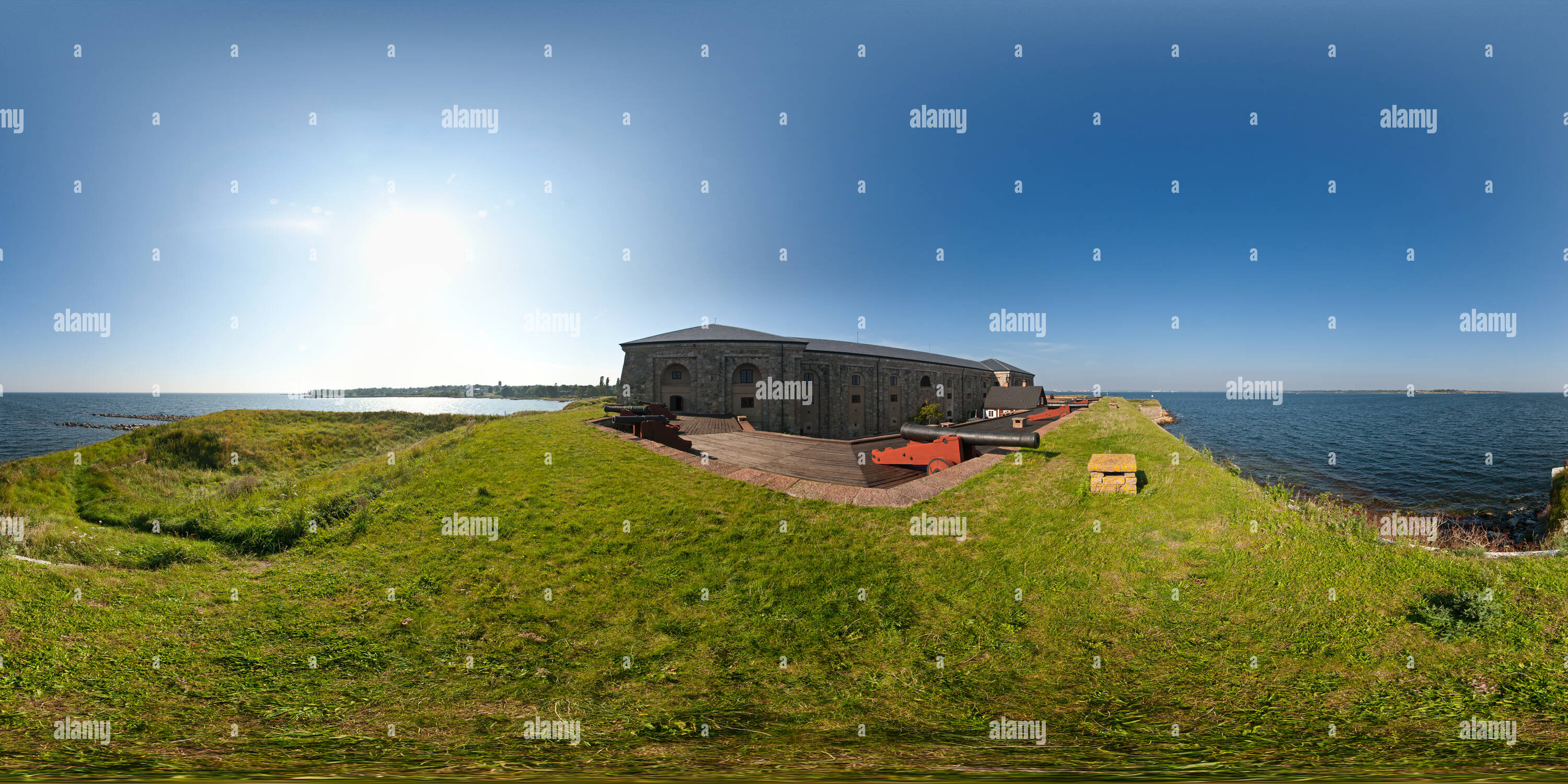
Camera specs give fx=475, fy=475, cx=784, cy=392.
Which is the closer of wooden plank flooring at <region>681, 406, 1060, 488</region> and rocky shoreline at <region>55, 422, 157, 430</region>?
wooden plank flooring at <region>681, 406, 1060, 488</region>

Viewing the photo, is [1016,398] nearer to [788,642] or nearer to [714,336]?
[714,336]

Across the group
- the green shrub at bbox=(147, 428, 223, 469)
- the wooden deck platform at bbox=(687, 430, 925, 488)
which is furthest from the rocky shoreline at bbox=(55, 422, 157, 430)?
the wooden deck platform at bbox=(687, 430, 925, 488)

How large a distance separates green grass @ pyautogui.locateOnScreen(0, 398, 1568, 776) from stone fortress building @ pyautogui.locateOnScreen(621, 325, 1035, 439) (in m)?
21.5

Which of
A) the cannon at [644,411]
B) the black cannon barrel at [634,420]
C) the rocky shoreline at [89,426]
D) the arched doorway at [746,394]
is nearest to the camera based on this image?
the black cannon barrel at [634,420]

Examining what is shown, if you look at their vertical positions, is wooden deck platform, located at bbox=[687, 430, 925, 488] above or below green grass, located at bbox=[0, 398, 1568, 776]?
above

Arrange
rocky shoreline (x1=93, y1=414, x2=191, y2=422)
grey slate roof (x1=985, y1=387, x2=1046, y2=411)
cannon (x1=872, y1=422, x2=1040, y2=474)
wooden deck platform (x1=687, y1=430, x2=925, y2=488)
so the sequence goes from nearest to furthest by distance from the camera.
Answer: wooden deck platform (x1=687, y1=430, x2=925, y2=488) < cannon (x1=872, y1=422, x2=1040, y2=474) < grey slate roof (x1=985, y1=387, x2=1046, y2=411) < rocky shoreline (x1=93, y1=414, x2=191, y2=422)

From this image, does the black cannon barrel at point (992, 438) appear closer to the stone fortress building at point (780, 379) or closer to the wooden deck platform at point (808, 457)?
the wooden deck platform at point (808, 457)

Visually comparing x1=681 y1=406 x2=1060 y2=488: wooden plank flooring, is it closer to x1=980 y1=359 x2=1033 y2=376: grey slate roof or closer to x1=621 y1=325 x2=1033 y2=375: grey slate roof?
x1=621 y1=325 x2=1033 y2=375: grey slate roof

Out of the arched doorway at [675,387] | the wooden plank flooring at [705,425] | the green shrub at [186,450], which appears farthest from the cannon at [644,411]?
the green shrub at [186,450]

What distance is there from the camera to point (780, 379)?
31.9 meters

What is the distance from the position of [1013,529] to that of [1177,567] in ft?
7.16

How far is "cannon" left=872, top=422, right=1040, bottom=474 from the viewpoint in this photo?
12961 millimetres

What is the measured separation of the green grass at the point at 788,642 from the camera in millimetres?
3742

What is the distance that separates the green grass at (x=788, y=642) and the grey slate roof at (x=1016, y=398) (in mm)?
35346
